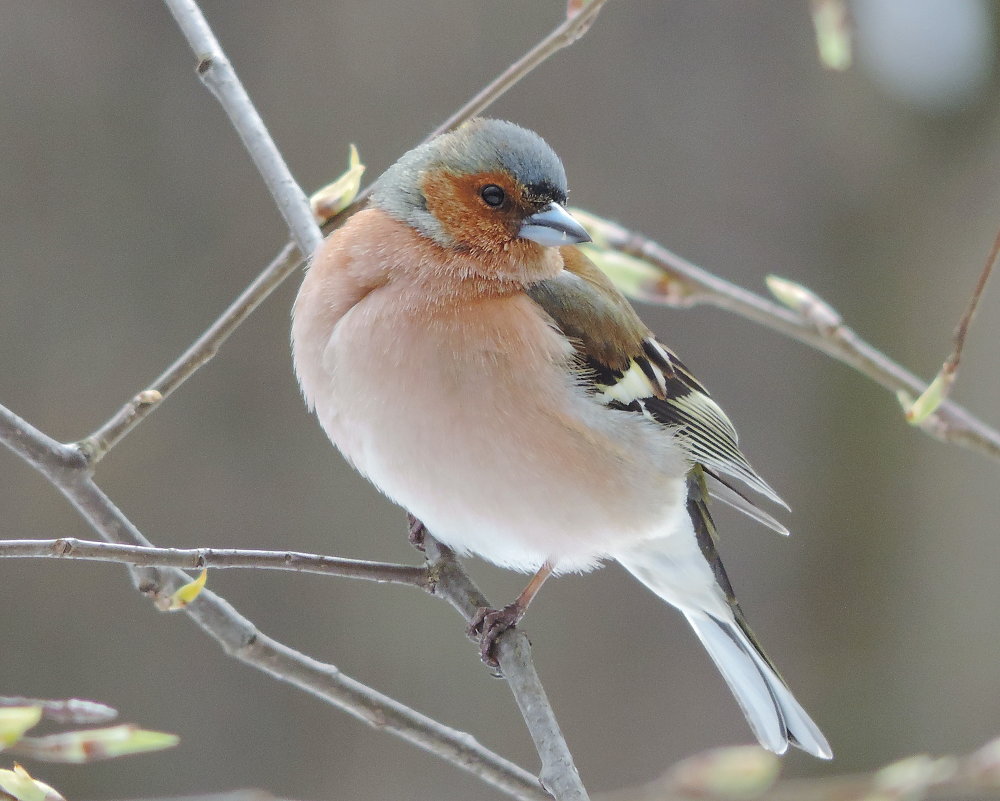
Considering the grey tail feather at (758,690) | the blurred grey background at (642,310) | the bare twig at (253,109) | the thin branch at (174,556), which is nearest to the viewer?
the thin branch at (174,556)

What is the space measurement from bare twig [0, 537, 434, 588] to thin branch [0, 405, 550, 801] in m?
0.18

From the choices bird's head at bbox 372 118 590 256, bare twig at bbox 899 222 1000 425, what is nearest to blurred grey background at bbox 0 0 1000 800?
bird's head at bbox 372 118 590 256

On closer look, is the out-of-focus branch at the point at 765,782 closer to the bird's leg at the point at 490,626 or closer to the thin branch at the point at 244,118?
the bird's leg at the point at 490,626

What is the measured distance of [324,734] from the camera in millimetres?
2986

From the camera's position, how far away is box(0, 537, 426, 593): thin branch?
909 mm

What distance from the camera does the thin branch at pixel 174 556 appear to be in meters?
0.91

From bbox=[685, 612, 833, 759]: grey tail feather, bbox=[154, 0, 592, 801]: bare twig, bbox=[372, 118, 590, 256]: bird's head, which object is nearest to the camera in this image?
bbox=[154, 0, 592, 801]: bare twig

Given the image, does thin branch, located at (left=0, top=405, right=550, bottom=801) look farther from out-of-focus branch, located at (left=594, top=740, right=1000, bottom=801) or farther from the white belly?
the white belly

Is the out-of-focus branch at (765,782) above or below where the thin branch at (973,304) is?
below

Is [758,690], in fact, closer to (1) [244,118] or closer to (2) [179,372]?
(2) [179,372]

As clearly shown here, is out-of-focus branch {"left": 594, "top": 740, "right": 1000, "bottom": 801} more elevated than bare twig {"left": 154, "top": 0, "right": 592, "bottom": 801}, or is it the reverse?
bare twig {"left": 154, "top": 0, "right": 592, "bottom": 801}

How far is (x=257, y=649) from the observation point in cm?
127

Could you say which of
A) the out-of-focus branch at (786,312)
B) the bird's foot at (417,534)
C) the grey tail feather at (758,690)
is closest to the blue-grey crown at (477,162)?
the out-of-focus branch at (786,312)

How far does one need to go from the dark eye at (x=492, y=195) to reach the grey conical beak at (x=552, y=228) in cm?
5
